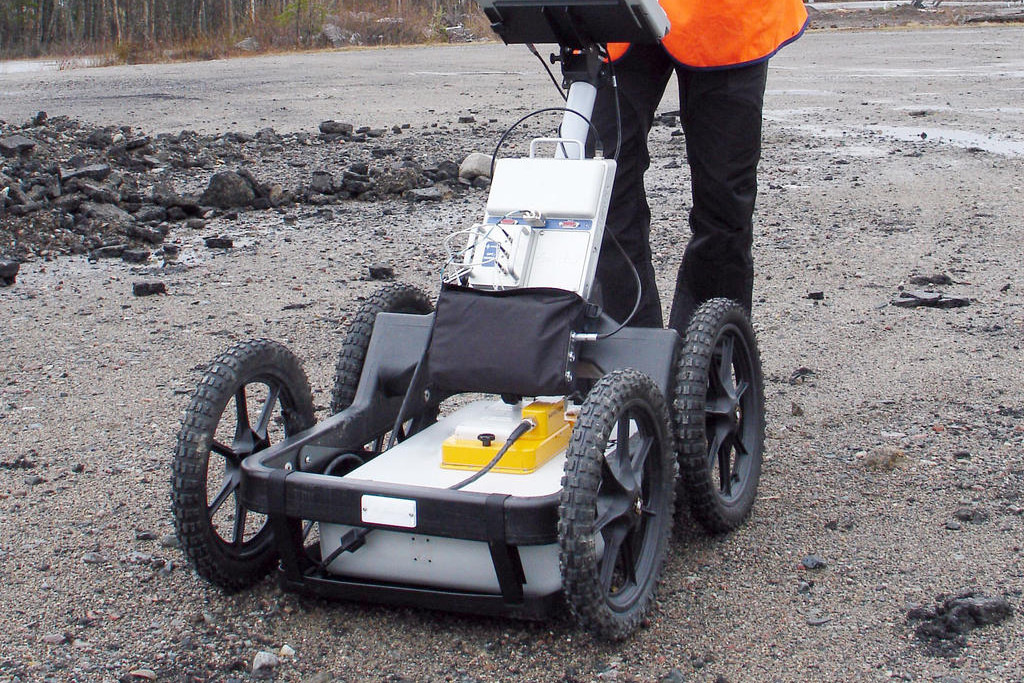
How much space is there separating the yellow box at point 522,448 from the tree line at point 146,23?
18551mm

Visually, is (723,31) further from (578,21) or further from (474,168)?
(474,168)

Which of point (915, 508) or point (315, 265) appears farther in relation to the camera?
point (315, 265)

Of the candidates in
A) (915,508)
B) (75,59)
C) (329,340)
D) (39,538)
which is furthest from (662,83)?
(75,59)

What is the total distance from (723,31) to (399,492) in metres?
1.75

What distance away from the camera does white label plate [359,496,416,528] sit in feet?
8.54

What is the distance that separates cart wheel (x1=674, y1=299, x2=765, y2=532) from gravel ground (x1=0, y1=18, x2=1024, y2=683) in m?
0.12

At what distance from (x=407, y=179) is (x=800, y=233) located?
8.32 feet

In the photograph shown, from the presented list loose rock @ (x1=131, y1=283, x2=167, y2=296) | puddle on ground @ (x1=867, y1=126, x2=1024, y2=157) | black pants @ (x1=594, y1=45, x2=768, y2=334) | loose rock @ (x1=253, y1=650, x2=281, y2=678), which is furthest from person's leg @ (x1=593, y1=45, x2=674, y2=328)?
puddle on ground @ (x1=867, y1=126, x2=1024, y2=157)

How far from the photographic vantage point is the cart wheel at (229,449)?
2.74 meters

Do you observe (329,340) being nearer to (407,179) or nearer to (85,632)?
(85,632)

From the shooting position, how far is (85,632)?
9.26ft

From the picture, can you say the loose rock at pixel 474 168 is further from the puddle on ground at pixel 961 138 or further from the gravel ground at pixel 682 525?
the puddle on ground at pixel 961 138

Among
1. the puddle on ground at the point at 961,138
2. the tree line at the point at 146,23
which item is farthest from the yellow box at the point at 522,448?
the tree line at the point at 146,23

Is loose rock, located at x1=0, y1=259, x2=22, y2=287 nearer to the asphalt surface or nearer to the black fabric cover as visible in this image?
the black fabric cover
